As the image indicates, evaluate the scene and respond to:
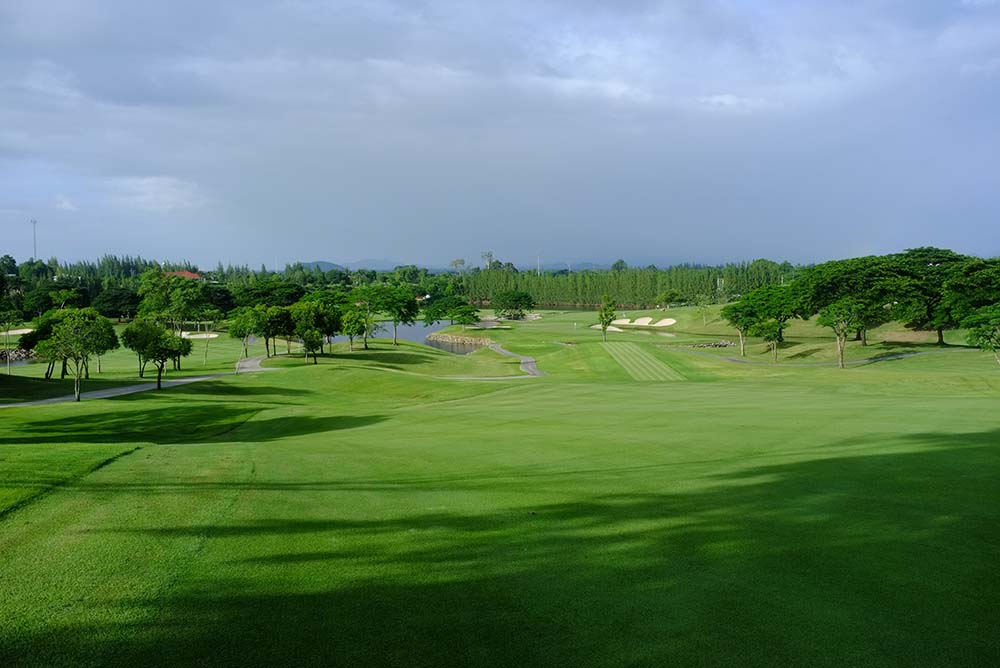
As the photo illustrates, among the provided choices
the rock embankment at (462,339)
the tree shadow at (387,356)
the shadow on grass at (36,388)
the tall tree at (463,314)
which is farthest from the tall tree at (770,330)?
the tall tree at (463,314)

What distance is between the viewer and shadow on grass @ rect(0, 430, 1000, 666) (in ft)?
20.2

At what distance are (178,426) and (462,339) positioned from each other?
99.1 m

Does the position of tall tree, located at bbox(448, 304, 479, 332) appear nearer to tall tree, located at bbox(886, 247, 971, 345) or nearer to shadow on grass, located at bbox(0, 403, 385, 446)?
tall tree, located at bbox(886, 247, 971, 345)

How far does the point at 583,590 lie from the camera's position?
7465 mm

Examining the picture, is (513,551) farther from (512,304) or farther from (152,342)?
(512,304)

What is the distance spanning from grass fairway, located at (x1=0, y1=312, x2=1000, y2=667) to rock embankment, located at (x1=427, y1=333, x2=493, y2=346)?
103 meters

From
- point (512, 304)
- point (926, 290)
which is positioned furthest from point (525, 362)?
point (512, 304)

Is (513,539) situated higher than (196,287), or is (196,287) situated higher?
(196,287)

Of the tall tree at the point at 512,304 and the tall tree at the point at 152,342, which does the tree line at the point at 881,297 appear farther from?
the tall tree at the point at 512,304

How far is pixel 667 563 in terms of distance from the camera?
8.29 m

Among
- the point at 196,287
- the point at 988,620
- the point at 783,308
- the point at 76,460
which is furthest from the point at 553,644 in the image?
the point at 196,287

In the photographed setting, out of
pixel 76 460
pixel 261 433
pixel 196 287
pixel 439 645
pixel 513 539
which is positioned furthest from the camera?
pixel 196 287

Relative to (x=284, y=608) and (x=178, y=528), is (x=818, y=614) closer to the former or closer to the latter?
(x=284, y=608)

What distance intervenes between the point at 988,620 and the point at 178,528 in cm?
1033
